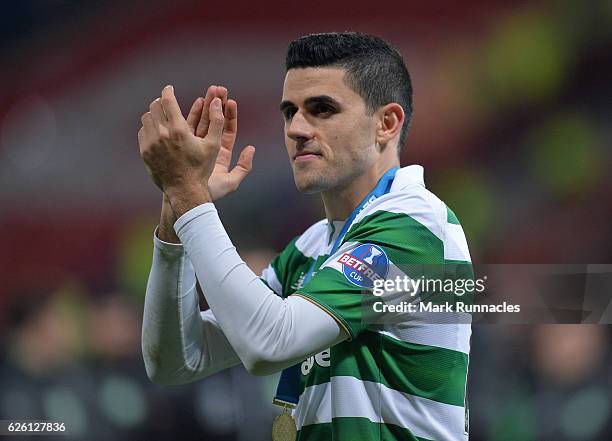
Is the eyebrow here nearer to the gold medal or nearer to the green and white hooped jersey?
the green and white hooped jersey

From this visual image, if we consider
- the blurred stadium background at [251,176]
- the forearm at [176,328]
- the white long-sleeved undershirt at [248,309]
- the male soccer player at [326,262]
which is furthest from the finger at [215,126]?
Answer: the blurred stadium background at [251,176]

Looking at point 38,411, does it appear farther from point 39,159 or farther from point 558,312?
point 558,312

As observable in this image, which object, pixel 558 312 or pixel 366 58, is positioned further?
pixel 558 312

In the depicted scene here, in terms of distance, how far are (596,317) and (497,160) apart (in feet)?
2.14

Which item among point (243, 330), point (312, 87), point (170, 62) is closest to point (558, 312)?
point (312, 87)

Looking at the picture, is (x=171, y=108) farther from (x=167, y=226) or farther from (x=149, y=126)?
(x=167, y=226)

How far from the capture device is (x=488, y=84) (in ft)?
10.1

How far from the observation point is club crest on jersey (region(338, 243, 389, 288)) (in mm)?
1541

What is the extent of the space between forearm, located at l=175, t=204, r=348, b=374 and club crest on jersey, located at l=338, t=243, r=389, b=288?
103mm

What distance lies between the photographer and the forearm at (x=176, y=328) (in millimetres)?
1701

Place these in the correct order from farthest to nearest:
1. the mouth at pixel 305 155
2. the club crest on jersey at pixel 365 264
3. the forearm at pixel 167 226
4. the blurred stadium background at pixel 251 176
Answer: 1. the blurred stadium background at pixel 251 176
2. the mouth at pixel 305 155
3. the forearm at pixel 167 226
4. the club crest on jersey at pixel 365 264

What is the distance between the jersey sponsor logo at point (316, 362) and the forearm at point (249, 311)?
0.19 metres

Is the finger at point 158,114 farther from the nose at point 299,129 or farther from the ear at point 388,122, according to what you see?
the ear at point 388,122

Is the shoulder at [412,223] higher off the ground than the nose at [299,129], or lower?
lower
